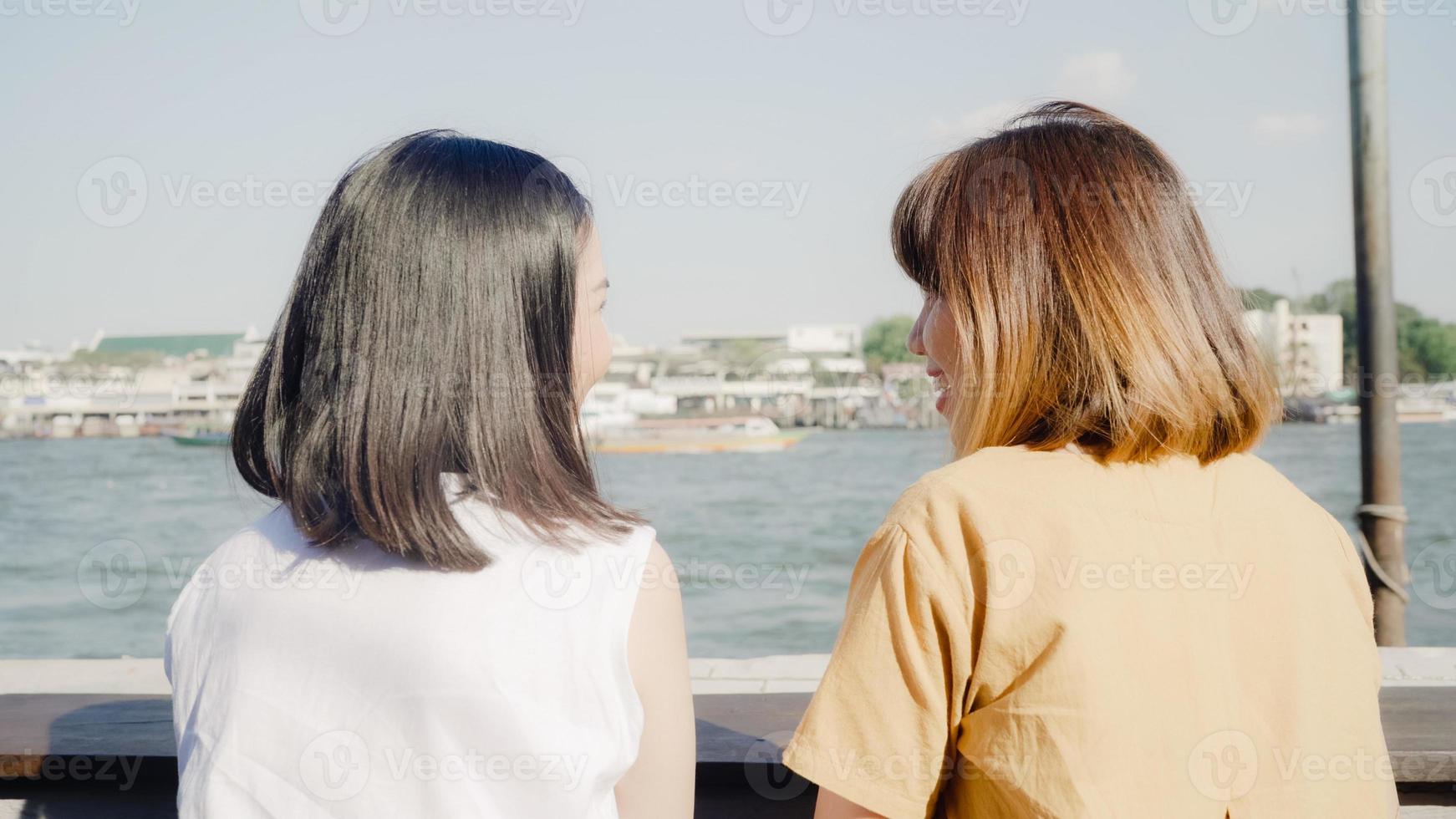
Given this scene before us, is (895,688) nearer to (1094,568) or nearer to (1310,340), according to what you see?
(1094,568)

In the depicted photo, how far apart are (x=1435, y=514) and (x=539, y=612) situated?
36889 millimetres

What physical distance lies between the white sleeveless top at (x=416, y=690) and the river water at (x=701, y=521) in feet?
0.95

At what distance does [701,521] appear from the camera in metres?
31.9

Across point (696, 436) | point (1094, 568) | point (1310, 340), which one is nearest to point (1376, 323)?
point (1094, 568)

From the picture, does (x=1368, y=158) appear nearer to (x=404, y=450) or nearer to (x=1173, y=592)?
(x=1173, y=592)

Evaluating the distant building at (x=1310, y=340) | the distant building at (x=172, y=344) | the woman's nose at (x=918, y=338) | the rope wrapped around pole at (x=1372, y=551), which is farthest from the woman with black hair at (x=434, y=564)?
the distant building at (x=172, y=344)

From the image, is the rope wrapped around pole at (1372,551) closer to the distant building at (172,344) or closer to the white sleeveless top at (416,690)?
the white sleeveless top at (416,690)

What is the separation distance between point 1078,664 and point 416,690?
0.64 m

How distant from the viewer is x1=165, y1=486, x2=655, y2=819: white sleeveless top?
3.41 ft

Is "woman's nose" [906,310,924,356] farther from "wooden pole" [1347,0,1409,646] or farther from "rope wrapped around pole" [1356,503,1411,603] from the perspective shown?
"rope wrapped around pole" [1356,503,1411,603]

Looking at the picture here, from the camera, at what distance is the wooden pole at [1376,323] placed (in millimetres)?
3717

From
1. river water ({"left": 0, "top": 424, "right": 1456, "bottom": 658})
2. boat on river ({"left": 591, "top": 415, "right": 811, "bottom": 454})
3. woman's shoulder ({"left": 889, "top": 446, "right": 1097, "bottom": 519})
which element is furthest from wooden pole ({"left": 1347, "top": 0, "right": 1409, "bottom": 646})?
boat on river ({"left": 591, "top": 415, "right": 811, "bottom": 454})

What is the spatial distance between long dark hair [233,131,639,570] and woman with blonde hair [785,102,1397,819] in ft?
1.20

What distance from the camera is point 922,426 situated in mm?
48594
